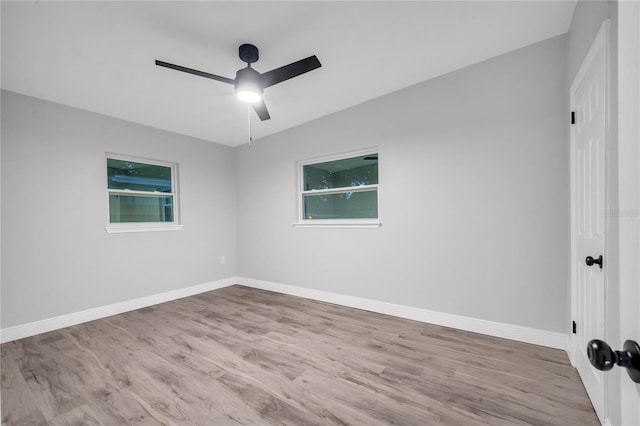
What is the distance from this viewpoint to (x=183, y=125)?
3.80m

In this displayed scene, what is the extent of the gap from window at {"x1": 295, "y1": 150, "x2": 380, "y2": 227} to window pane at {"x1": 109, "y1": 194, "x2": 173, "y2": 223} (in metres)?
2.09

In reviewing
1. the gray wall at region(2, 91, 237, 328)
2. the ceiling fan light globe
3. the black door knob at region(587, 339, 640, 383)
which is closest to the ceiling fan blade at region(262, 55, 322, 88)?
the ceiling fan light globe

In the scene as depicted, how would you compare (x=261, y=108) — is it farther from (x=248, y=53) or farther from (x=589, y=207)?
(x=589, y=207)

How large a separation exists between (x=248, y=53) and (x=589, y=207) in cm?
271

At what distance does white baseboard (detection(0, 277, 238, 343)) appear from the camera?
2674 mm

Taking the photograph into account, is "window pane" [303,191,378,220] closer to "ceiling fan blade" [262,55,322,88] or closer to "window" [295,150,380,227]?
"window" [295,150,380,227]

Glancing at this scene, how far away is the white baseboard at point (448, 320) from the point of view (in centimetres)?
226

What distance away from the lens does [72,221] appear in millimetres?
3066

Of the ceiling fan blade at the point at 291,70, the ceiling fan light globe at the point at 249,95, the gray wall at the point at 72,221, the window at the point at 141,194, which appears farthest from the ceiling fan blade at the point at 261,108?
the window at the point at 141,194

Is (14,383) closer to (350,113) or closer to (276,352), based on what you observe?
(276,352)

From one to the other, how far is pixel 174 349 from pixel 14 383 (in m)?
1.04

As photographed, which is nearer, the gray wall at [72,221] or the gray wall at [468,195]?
the gray wall at [468,195]

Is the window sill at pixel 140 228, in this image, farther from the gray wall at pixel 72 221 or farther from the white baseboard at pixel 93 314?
the white baseboard at pixel 93 314

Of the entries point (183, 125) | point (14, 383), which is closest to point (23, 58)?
point (183, 125)
